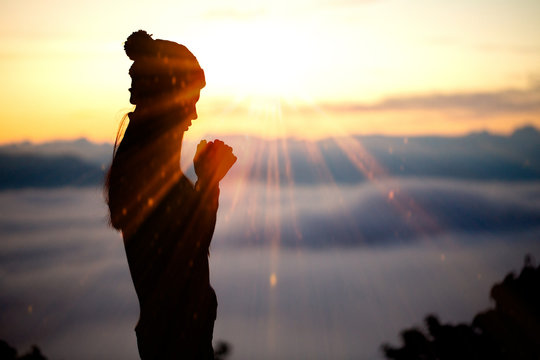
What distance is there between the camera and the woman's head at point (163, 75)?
326 cm

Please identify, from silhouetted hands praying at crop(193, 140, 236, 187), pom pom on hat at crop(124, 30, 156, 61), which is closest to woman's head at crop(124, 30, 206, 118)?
pom pom on hat at crop(124, 30, 156, 61)


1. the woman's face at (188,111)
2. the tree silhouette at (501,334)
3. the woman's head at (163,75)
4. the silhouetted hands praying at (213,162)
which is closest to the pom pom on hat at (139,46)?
the woman's head at (163,75)

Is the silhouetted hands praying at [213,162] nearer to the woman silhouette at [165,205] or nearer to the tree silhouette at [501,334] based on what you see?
the woman silhouette at [165,205]

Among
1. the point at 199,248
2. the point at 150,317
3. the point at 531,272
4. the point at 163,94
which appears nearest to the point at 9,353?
the point at 150,317

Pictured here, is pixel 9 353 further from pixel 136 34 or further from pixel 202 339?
pixel 136 34

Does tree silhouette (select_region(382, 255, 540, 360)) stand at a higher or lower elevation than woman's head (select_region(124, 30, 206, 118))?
lower

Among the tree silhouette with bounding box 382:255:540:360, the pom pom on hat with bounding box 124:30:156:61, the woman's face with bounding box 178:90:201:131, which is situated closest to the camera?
the pom pom on hat with bounding box 124:30:156:61

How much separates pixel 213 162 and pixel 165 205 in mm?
425

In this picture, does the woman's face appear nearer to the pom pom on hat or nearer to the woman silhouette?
the woman silhouette

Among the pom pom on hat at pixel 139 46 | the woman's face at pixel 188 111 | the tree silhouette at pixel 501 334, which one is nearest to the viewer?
the pom pom on hat at pixel 139 46

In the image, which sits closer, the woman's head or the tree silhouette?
the woman's head

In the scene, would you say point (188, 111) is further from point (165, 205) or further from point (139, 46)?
point (165, 205)

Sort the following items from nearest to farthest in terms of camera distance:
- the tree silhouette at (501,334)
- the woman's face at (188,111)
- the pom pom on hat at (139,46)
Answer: the pom pom on hat at (139,46) < the woman's face at (188,111) < the tree silhouette at (501,334)

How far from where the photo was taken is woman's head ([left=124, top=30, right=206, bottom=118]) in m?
3.26
